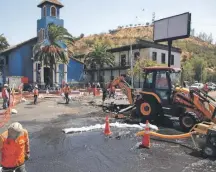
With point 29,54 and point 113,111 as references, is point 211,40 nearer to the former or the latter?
point 29,54

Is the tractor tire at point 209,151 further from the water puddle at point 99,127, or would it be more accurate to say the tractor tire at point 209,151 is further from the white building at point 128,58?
the white building at point 128,58

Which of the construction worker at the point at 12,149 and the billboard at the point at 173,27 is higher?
the billboard at the point at 173,27

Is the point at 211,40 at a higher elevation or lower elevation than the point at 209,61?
higher

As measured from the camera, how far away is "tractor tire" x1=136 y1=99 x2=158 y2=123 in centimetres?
1378

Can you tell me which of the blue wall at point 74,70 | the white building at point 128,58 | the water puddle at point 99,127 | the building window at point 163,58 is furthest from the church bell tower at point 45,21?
the water puddle at point 99,127

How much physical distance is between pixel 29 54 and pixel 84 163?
126 feet

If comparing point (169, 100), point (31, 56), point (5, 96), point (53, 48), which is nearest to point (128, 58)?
point (31, 56)

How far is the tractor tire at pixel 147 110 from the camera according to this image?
13.8m

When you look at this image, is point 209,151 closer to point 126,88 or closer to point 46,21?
point 126,88

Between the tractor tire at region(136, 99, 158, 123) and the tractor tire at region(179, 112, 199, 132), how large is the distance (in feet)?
6.18

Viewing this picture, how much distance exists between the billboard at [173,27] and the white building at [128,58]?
22665 millimetres

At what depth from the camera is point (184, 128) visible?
12.1 metres

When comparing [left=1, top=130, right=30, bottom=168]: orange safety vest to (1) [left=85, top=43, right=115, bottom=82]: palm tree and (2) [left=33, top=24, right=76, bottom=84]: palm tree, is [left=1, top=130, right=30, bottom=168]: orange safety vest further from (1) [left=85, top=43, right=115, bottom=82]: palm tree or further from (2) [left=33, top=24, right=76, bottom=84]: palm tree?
(1) [left=85, top=43, right=115, bottom=82]: palm tree

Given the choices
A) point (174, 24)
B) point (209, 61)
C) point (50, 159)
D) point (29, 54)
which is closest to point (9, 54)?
point (29, 54)
